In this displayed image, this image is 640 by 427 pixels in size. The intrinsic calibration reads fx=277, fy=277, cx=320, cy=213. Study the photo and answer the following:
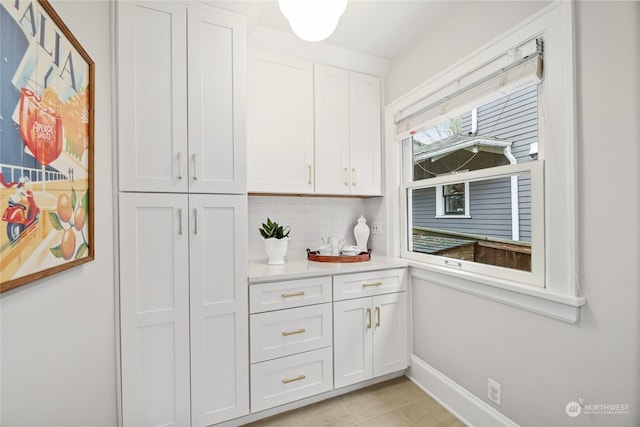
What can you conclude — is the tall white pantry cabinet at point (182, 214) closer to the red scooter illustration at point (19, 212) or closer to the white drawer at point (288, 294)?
the white drawer at point (288, 294)

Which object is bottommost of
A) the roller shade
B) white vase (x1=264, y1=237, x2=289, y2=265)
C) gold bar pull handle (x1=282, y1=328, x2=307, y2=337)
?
gold bar pull handle (x1=282, y1=328, x2=307, y2=337)

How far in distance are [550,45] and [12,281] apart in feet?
7.12

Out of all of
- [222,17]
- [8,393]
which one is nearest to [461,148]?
[222,17]

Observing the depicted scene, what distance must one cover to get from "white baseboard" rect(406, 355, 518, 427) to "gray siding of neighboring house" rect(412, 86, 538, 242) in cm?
100

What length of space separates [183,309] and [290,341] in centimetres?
68

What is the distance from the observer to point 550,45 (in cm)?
130

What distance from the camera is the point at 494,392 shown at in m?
1.57

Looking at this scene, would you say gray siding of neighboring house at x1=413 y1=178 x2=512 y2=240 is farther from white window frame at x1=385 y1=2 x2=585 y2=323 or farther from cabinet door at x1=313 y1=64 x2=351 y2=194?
cabinet door at x1=313 y1=64 x2=351 y2=194

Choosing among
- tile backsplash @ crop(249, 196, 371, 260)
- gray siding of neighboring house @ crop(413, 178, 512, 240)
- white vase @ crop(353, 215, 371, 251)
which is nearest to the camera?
gray siding of neighboring house @ crop(413, 178, 512, 240)

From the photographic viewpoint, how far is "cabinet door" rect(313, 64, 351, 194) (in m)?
2.25

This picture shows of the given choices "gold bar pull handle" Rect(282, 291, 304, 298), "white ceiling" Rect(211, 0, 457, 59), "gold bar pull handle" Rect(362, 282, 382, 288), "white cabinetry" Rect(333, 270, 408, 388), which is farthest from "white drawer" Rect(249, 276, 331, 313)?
"white ceiling" Rect(211, 0, 457, 59)

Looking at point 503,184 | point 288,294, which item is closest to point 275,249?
point 288,294

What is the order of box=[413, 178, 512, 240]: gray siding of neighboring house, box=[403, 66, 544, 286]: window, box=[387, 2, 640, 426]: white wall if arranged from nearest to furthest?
box=[387, 2, 640, 426]: white wall
box=[403, 66, 544, 286]: window
box=[413, 178, 512, 240]: gray siding of neighboring house

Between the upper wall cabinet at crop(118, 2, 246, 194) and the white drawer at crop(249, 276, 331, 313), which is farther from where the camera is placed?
the white drawer at crop(249, 276, 331, 313)
